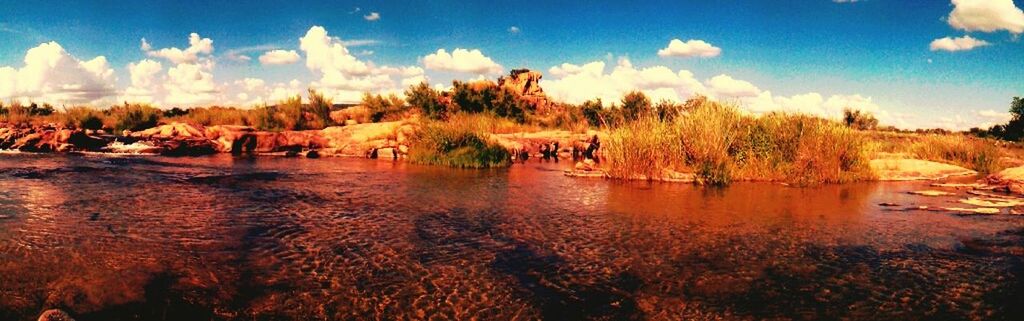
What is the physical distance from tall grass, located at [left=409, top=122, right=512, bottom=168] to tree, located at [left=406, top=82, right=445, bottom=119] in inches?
553

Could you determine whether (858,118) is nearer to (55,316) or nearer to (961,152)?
(961,152)

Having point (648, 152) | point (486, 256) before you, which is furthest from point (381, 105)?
point (486, 256)

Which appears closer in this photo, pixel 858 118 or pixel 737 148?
pixel 737 148

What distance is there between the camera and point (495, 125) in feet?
107

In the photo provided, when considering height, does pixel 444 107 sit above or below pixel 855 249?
above

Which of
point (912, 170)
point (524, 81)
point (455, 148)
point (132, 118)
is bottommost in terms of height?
point (912, 170)

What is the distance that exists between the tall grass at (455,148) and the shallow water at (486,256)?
24.5 feet

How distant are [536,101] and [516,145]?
3211cm

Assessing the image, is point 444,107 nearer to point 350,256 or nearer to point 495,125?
point 495,125

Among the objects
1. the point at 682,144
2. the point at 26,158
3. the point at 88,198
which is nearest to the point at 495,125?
the point at 682,144

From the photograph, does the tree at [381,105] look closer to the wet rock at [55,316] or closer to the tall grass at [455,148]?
the tall grass at [455,148]

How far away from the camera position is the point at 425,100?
3772 centimetres

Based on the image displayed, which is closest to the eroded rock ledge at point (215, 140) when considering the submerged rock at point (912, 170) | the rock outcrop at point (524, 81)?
the submerged rock at point (912, 170)

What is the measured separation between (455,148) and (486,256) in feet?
47.4
